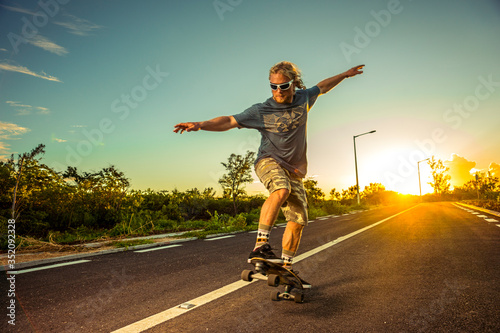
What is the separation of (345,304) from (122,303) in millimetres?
2027

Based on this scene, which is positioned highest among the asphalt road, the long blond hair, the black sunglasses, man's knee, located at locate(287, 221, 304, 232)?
the long blond hair

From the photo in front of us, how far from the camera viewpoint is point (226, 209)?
56.7 ft

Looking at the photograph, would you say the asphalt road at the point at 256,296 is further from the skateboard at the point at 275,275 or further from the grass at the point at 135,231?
the grass at the point at 135,231

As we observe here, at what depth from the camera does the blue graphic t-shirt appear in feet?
10.5

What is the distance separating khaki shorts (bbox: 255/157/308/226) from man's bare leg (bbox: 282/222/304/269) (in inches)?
2.9

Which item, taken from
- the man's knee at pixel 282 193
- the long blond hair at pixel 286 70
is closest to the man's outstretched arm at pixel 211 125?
the long blond hair at pixel 286 70

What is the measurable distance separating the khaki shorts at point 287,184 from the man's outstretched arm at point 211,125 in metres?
0.50

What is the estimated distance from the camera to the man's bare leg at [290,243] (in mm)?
3219

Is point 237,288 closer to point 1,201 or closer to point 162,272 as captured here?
point 162,272

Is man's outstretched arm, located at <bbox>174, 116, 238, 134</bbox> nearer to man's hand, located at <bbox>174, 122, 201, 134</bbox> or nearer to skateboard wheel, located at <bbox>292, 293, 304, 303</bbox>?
man's hand, located at <bbox>174, 122, 201, 134</bbox>

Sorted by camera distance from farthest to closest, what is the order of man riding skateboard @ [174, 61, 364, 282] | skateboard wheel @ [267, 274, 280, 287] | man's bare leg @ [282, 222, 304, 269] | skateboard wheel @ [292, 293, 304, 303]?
man's bare leg @ [282, 222, 304, 269] < man riding skateboard @ [174, 61, 364, 282] < skateboard wheel @ [292, 293, 304, 303] < skateboard wheel @ [267, 274, 280, 287]

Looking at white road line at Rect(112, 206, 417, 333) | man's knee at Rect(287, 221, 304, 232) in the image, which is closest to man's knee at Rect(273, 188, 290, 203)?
man's knee at Rect(287, 221, 304, 232)

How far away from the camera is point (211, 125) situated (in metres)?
3.06

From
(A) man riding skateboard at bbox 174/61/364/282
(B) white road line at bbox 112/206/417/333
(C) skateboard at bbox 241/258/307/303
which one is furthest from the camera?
(A) man riding skateboard at bbox 174/61/364/282
